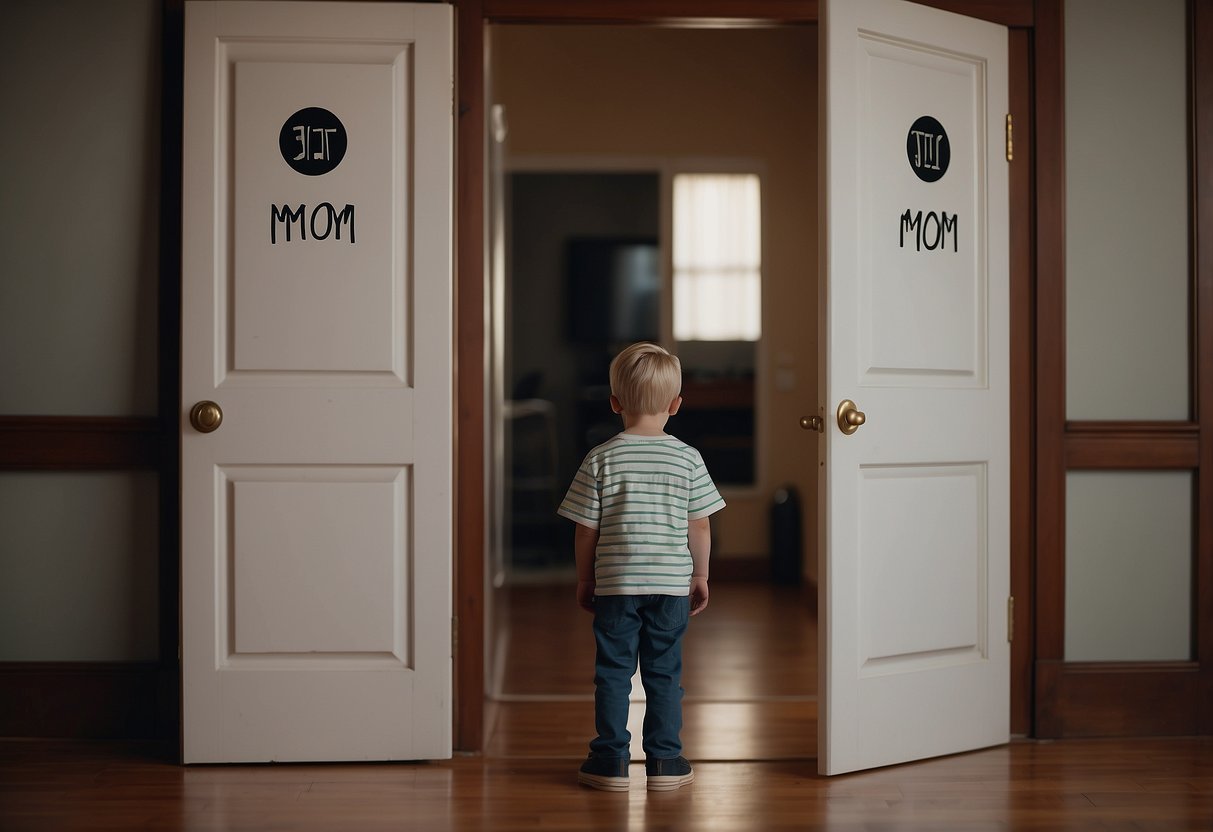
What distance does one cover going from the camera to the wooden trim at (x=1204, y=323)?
2.87 metres

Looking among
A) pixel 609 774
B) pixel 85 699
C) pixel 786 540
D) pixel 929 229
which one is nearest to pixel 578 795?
pixel 609 774

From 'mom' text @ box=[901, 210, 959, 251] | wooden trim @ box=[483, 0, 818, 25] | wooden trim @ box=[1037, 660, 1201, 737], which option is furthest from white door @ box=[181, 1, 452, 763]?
wooden trim @ box=[1037, 660, 1201, 737]

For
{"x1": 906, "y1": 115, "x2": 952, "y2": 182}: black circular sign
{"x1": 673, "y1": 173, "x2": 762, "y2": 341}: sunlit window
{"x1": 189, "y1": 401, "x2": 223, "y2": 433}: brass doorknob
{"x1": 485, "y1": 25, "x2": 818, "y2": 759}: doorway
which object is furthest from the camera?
{"x1": 673, "y1": 173, "x2": 762, "y2": 341}: sunlit window

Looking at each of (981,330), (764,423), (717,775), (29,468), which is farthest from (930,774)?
(764,423)

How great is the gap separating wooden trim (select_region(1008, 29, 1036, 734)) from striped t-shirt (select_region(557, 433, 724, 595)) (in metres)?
1.02

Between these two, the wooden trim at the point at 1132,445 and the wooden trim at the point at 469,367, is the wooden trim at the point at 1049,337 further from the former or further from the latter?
the wooden trim at the point at 469,367

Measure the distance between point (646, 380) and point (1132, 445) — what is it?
4.97 feet

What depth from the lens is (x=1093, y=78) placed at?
288 cm

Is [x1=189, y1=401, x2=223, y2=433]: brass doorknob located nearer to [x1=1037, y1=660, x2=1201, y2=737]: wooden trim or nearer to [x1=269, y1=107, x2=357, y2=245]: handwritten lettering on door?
[x1=269, y1=107, x2=357, y2=245]: handwritten lettering on door

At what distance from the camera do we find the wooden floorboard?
221 cm

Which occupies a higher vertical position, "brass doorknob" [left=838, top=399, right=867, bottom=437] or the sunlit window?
the sunlit window

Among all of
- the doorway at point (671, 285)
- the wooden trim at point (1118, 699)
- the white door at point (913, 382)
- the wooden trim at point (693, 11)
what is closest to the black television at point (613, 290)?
the doorway at point (671, 285)

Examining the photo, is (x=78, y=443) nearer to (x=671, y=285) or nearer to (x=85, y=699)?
(x=85, y=699)

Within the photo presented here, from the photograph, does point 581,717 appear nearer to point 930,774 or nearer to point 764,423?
point 930,774
